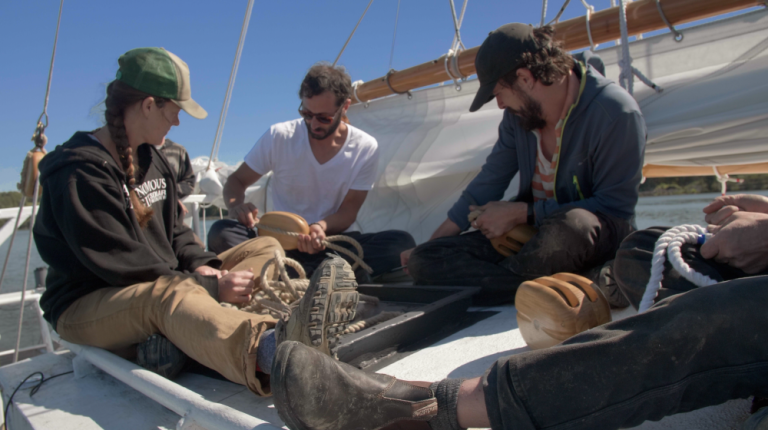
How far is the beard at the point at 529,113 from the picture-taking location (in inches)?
73.4

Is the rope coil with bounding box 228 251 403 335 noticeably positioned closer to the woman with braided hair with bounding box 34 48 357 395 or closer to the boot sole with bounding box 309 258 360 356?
the woman with braided hair with bounding box 34 48 357 395

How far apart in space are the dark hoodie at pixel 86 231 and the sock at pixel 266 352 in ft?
1.32

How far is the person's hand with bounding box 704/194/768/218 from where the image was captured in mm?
1013

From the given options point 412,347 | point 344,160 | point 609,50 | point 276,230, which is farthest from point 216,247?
point 609,50

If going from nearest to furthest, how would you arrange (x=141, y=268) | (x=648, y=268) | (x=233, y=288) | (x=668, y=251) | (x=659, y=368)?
1. (x=659, y=368)
2. (x=668, y=251)
3. (x=648, y=268)
4. (x=141, y=268)
5. (x=233, y=288)

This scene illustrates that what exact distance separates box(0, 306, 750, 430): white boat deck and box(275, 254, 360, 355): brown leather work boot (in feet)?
0.60

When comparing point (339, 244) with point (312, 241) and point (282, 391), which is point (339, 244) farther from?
point (282, 391)

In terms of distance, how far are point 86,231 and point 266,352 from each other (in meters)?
0.62

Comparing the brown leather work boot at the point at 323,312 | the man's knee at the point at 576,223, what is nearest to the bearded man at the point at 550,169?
the man's knee at the point at 576,223

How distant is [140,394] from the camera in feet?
4.19

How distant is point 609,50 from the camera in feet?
8.78

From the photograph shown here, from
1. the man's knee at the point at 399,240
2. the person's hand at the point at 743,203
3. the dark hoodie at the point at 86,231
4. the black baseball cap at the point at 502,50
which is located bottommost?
the man's knee at the point at 399,240

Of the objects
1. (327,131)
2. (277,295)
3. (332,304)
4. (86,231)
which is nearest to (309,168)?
(327,131)

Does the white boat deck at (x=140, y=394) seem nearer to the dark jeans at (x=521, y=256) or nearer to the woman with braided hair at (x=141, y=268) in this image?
the woman with braided hair at (x=141, y=268)
